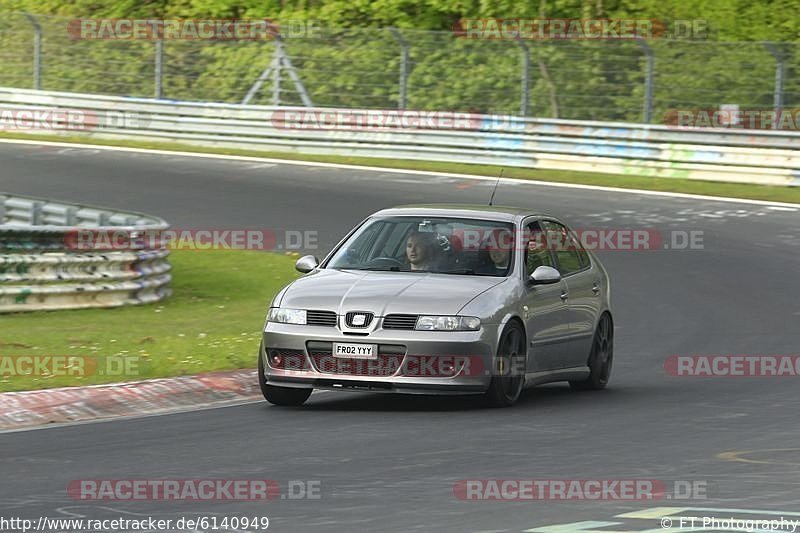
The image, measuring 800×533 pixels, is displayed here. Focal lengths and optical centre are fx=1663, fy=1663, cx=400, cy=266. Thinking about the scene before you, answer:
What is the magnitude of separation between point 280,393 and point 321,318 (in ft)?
2.47

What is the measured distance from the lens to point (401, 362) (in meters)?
11.2

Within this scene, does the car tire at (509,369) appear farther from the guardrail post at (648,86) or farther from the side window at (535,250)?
the guardrail post at (648,86)

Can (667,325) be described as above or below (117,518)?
below

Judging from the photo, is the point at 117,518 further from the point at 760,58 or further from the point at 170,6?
the point at 170,6

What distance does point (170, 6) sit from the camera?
4291cm

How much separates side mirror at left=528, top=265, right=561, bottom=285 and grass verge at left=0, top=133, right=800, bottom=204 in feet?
50.1

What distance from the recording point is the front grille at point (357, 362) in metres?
11.2

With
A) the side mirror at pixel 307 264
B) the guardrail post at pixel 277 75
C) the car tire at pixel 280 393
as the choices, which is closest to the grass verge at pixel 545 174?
the guardrail post at pixel 277 75

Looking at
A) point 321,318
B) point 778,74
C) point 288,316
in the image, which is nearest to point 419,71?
point 778,74

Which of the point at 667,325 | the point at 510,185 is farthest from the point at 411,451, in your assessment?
the point at 510,185

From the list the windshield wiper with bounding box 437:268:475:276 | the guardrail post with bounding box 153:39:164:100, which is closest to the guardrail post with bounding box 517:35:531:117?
the guardrail post with bounding box 153:39:164:100

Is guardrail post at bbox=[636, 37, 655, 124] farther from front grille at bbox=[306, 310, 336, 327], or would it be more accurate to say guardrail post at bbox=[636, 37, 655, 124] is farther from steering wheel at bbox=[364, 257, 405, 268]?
front grille at bbox=[306, 310, 336, 327]

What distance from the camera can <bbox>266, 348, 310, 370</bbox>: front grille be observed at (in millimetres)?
11422

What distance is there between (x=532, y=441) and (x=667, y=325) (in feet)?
23.8
